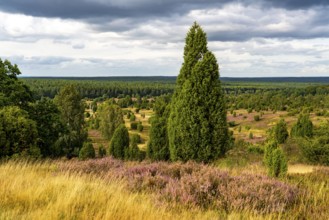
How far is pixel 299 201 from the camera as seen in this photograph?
19.7 feet

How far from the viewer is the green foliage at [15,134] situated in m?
12.6

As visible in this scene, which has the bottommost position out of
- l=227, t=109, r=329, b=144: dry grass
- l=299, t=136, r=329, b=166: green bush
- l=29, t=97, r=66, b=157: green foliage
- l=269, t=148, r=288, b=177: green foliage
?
l=227, t=109, r=329, b=144: dry grass

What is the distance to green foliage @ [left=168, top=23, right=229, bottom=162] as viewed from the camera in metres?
13.4

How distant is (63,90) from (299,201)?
4399 cm

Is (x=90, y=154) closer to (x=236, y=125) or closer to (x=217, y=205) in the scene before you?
(x=217, y=205)

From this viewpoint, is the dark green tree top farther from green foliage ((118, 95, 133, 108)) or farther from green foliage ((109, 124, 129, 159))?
green foliage ((118, 95, 133, 108))

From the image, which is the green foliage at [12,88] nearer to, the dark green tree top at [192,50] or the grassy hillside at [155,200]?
the dark green tree top at [192,50]

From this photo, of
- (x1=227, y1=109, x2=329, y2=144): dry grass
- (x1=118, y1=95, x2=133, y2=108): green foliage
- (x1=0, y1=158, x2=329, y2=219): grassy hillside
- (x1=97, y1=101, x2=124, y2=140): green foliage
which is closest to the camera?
(x1=0, y1=158, x2=329, y2=219): grassy hillside

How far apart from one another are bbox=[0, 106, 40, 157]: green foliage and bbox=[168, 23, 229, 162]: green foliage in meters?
5.97

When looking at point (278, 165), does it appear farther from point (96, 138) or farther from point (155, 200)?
point (96, 138)

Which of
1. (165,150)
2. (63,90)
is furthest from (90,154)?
(63,90)

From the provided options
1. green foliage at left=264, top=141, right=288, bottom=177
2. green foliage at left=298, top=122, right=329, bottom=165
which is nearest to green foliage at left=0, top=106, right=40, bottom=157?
green foliage at left=264, top=141, right=288, bottom=177

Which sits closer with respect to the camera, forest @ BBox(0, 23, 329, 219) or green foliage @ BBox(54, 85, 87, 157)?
forest @ BBox(0, 23, 329, 219)

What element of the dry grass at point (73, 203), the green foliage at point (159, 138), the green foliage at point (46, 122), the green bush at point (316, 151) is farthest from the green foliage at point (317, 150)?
the dry grass at point (73, 203)
